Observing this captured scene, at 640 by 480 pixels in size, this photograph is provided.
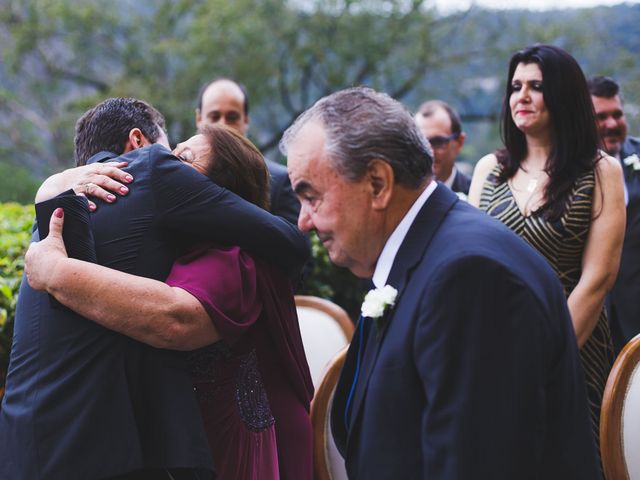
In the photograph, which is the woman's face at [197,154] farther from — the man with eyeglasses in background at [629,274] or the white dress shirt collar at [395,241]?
the man with eyeglasses in background at [629,274]

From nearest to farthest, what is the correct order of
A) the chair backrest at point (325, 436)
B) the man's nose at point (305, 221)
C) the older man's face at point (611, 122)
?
the man's nose at point (305, 221) → the chair backrest at point (325, 436) → the older man's face at point (611, 122)

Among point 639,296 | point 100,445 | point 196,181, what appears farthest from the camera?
point 639,296

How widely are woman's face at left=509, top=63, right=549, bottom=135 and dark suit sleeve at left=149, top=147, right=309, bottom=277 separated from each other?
4.73ft

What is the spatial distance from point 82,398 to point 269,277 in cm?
68

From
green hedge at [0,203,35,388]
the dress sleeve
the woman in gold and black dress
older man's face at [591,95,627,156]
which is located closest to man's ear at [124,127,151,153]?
the dress sleeve

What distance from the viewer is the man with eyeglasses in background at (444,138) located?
5262 millimetres

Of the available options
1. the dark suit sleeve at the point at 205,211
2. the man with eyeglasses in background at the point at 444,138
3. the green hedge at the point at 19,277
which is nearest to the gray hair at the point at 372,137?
the dark suit sleeve at the point at 205,211

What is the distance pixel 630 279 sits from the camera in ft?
15.3

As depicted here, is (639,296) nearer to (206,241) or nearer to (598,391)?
(598,391)

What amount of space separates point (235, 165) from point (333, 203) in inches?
28.9

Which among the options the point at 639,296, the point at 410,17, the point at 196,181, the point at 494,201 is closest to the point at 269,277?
the point at 196,181

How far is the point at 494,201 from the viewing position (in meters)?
3.54

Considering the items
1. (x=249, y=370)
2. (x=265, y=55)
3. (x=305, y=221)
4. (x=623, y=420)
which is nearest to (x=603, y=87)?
(x=623, y=420)

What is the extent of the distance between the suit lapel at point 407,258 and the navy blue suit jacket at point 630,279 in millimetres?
3157
